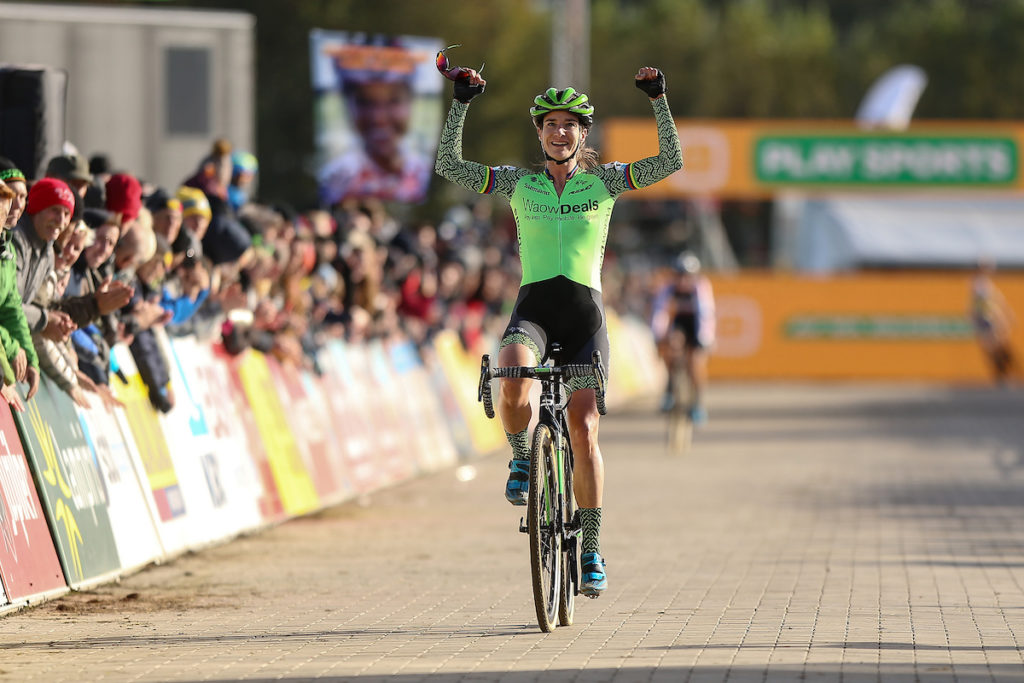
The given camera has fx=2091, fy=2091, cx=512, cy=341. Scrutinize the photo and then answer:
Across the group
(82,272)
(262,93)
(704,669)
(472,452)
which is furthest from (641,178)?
(262,93)

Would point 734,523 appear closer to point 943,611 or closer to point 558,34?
point 943,611

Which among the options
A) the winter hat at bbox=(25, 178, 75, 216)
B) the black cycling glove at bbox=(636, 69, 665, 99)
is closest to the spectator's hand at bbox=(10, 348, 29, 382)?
the winter hat at bbox=(25, 178, 75, 216)

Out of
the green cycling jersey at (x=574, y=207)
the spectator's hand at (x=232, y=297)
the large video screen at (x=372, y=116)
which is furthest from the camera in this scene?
the large video screen at (x=372, y=116)

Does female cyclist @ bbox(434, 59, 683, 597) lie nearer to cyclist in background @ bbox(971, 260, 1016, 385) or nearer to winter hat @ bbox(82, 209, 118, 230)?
winter hat @ bbox(82, 209, 118, 230)

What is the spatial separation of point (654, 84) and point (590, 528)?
189cm

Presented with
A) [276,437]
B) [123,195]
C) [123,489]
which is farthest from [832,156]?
[123,489]

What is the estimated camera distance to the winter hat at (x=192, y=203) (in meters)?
12.4

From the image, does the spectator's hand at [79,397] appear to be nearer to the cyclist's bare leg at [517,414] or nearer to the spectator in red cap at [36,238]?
the spectator in red cap at [36,238]

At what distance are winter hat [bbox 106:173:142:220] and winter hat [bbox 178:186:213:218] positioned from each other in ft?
3.86

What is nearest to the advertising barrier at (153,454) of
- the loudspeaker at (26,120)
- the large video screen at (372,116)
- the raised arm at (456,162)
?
the loudspeaker at (26,120)

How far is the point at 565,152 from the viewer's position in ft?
29.2

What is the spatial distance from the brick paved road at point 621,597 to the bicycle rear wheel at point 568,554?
14 cm

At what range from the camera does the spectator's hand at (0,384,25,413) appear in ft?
30.7

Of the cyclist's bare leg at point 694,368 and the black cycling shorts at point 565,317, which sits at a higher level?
the black cycling shorts at point 565,317
